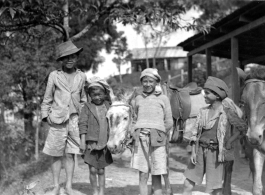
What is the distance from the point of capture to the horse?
3.43 metres

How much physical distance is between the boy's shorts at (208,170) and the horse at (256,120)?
1.19ft

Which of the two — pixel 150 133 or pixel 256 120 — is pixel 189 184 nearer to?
pixel 150 133

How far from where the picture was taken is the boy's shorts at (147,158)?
4000mm

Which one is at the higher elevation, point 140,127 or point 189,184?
point 140,127

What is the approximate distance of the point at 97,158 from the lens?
4.26 metres

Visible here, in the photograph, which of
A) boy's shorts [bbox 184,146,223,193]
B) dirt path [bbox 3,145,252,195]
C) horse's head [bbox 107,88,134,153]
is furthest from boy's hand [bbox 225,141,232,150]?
horse's head [bbox 107,88,134,153]

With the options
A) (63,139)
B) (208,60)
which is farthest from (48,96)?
(208,60)

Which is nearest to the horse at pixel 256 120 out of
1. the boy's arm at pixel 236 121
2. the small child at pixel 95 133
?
the boy's arm at pixel 236 121

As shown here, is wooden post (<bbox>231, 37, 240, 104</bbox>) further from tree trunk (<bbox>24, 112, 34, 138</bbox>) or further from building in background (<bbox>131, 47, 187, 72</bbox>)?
building in background (<bbox>131, 47, 187, 72</bbox>)

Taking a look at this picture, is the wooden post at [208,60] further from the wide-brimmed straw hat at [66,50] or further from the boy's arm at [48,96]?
the boy's arm at [48,96]

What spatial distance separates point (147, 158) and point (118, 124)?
53 centimetres

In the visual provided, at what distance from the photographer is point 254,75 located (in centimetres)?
382

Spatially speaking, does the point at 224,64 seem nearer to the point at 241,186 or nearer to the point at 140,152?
the point at 241,186

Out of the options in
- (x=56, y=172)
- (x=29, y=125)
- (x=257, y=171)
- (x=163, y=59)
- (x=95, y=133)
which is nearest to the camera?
(x=257, y=171)
